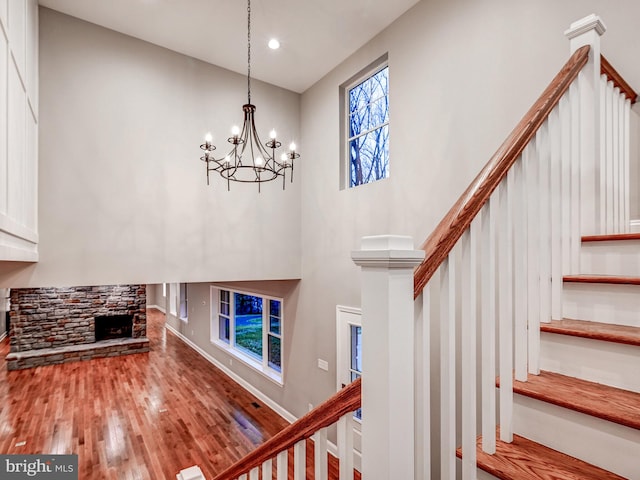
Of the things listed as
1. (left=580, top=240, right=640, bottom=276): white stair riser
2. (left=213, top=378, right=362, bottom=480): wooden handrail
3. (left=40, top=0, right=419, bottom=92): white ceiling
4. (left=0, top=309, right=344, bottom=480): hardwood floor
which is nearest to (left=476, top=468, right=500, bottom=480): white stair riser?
(left=213, top=378, right=362, bottom=480): wooden handrail

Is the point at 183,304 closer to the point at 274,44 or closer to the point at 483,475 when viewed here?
the point at 274,44

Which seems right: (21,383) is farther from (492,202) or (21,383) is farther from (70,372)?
(492,202)

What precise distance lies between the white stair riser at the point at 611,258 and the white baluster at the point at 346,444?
1401 millimetres

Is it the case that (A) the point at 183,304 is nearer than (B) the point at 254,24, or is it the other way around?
(B) the point at 254,24

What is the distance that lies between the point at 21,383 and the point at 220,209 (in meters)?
5.89

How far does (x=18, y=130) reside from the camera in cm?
218

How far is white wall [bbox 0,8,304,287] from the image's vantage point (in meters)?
3.30

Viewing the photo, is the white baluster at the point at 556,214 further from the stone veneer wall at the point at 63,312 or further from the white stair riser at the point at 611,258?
the stone veneer wall at the point at 63,312

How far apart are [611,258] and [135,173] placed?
13.1ft

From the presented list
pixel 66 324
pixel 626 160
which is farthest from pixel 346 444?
pixel 66 324

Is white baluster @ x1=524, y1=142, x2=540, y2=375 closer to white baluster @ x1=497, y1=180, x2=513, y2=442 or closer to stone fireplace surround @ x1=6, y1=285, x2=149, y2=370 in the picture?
white baluster @ x1=497, y1=180, x2=513, y2=442

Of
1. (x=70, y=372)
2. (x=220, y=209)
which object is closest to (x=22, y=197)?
(x=220, y=209)

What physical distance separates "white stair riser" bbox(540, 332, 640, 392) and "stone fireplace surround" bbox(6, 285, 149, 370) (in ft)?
30.5

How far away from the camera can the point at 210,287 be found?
318 inches
